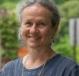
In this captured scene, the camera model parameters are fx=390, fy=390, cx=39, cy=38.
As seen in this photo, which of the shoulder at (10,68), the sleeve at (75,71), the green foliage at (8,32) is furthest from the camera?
the green foliage at (8,32)

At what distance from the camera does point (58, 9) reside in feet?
5.44

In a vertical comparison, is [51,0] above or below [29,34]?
above

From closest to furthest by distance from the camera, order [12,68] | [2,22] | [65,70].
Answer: [65,70], [12,68], [2,22]

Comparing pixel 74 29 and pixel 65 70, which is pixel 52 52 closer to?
pixel 65 70

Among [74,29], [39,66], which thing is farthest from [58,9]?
[74,29]

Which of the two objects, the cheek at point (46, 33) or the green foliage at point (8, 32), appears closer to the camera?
A: the cheek at point (46, 33)

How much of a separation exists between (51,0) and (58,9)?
0.17 ft

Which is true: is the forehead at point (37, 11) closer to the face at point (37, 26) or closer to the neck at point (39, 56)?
the face at point (37, 26)

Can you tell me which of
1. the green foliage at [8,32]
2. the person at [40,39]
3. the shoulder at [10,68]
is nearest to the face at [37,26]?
the person at [40,39]

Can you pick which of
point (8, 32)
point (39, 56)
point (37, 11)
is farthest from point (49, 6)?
point (8, 32)

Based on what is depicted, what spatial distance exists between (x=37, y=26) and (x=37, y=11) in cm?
6

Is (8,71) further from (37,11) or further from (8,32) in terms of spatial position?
(8,32)

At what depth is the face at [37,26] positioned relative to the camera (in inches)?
63.1

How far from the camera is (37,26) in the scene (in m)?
1.61
